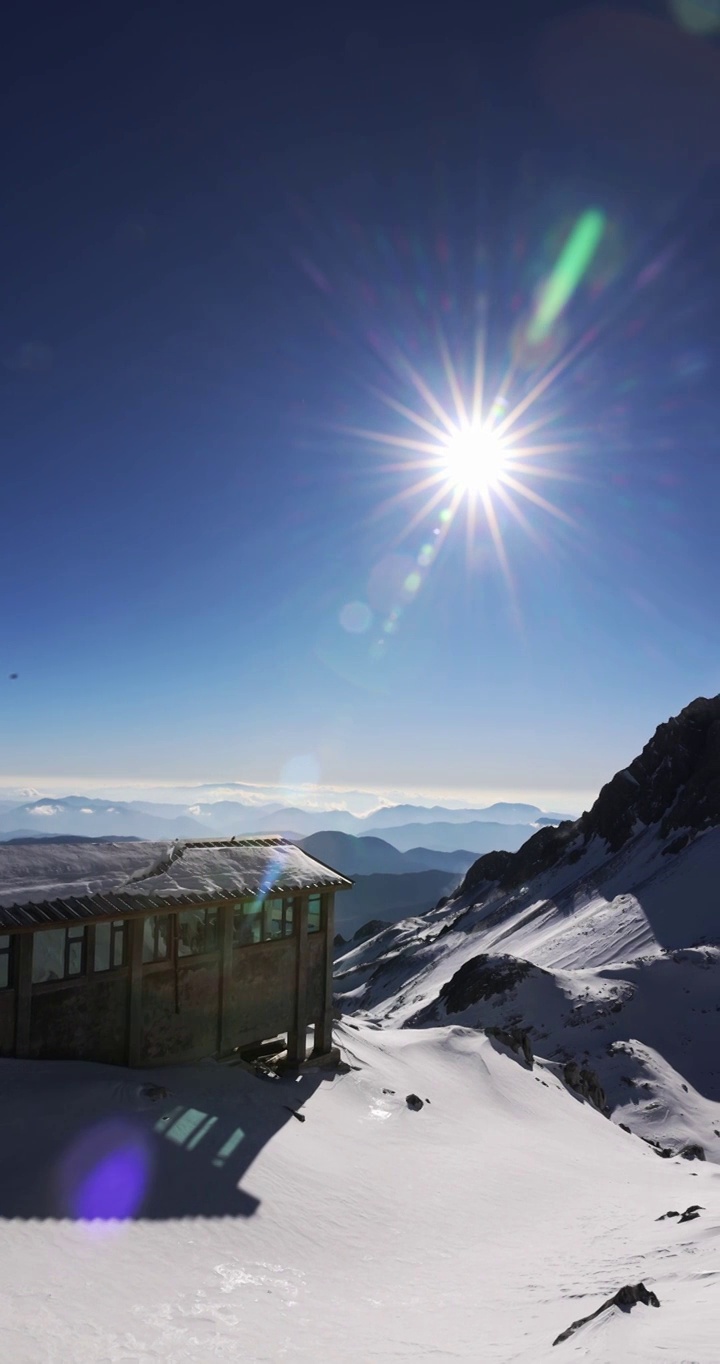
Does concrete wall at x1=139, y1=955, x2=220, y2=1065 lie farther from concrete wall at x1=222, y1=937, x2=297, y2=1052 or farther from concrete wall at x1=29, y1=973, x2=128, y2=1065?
concrete wall at x1=29, y1=973, x2=128, y2=1065

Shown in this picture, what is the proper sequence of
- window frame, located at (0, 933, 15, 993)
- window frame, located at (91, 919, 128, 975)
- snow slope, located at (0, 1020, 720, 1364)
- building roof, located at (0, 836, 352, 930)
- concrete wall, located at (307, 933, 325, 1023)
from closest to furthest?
1. snow slope, located at (0, 1020, 720, 1364)
2. window frame, located at (0, 933, 15, 993)
3. building roof, located at (0, 836, 352, 930)
4. window frame, located at (91, 919, 128, 975)
5. concrete wall, located at (307, 933, 325, 1023)

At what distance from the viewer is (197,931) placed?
17.7m

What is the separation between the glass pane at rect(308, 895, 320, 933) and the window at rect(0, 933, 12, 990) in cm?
803

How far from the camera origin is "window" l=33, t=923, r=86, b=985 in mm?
14816

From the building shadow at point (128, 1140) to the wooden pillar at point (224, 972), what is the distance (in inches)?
48.5

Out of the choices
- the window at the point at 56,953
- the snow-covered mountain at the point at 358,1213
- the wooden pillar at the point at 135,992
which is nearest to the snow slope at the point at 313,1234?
the snow-covered mountain at the point at 358,1213

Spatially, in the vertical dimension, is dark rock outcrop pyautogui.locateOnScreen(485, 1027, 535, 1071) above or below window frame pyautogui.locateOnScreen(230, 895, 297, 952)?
below

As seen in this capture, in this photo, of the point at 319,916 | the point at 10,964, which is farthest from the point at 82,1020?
the point at 319,916

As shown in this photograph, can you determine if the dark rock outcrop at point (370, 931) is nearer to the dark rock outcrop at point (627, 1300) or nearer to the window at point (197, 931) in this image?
the window at point (197, 931)

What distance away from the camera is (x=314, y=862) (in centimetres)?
2112

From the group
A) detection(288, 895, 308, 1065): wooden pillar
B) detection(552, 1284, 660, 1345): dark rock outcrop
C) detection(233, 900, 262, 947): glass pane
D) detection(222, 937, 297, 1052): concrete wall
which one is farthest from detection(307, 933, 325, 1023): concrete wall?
detection(552, 1284, 660, 1345): dark rock outcrop

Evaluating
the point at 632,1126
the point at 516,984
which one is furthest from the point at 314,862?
the point at 516,984

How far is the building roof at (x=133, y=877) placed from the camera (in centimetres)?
1427

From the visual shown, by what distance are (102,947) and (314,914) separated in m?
6.33
